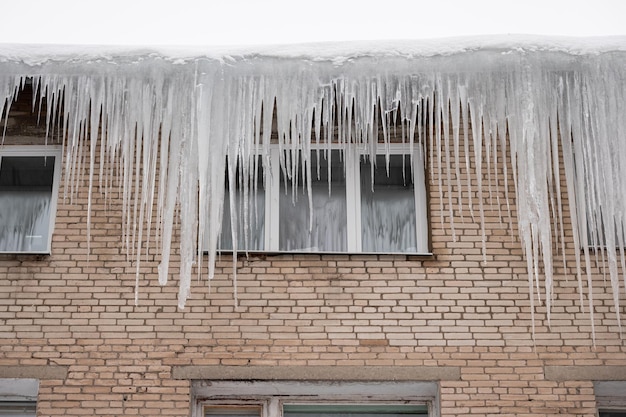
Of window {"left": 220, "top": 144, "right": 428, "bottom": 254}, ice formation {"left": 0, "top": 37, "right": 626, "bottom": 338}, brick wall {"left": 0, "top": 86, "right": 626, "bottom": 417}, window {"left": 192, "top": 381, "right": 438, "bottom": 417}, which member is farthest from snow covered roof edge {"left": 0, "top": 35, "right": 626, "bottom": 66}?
window {"left": 192, "top": 381, "right": 438, "bottom": 417}

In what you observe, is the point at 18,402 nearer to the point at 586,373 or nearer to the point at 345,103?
the point at 345,103

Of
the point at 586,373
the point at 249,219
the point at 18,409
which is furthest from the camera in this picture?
the point at 249,219

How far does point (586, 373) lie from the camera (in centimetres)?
630

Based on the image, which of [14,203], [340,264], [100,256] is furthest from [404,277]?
[14,203]

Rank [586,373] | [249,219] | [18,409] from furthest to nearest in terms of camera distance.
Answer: [249,219], [18,409], [586,373]

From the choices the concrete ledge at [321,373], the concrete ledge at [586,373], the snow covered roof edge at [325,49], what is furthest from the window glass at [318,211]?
the concrete ledge at [586,373]

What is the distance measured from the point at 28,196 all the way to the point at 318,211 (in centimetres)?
255

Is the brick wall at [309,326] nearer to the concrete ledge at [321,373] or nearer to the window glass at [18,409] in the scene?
the concrete ledge at [321,373]

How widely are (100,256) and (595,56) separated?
427 centimetres

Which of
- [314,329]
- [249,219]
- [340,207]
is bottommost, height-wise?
[314,329]

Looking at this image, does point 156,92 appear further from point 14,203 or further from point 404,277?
point 404,277

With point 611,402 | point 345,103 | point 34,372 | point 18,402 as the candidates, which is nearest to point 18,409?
point 18,402

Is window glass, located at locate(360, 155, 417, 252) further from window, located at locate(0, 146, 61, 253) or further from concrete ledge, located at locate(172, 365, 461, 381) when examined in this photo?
window, located at locate(0, 146, 61, 253)

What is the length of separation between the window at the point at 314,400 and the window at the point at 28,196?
1.93m
